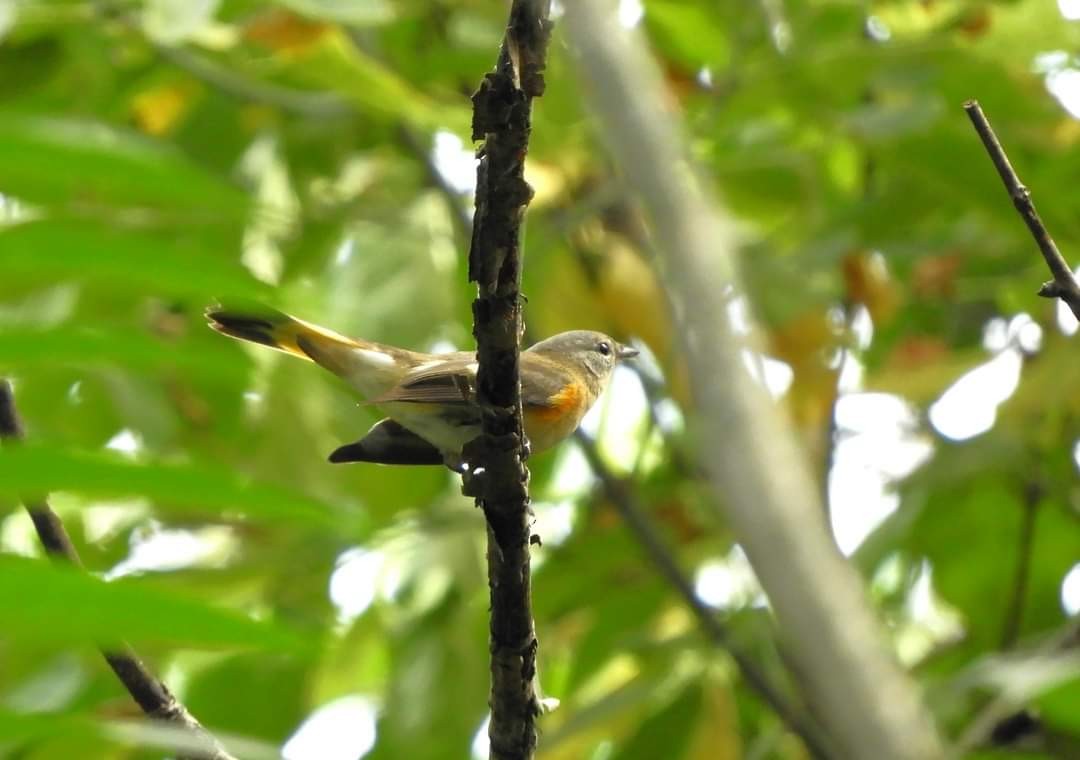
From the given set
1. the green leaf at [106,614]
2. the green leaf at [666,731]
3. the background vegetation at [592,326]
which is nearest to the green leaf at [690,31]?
the background vegetation at [592,326]

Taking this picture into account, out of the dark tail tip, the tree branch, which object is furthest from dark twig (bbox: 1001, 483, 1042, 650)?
the tree branch

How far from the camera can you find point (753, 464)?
0.94 metres

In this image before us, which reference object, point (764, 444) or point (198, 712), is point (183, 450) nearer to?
point (198, 712)

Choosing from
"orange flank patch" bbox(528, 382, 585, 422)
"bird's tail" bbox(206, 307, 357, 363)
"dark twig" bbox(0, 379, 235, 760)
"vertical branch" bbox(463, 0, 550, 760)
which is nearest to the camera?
"vertical branch" bbox(463, 0, 550, 760)

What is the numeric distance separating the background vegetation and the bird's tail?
24 centimetres

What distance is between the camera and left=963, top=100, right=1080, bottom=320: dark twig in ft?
7.03

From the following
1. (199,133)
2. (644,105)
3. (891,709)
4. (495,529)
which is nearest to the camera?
(891,709)

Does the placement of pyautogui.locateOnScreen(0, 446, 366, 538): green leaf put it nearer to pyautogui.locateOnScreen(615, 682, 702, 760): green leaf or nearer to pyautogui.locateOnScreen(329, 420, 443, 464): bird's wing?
pyautogui.locateOnScreen(329, 420, 443, 464): bird's wing

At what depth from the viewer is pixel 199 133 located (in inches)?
234

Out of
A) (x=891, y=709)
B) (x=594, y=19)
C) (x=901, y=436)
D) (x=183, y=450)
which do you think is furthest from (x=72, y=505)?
(x=891, y=709)

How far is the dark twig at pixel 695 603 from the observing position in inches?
190

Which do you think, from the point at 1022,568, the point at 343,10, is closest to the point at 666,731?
the point at 1022,568

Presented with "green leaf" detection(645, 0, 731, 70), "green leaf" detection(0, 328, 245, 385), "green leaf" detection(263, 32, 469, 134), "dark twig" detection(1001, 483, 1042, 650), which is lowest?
"green leaf" detection(0, 328, 245, 385)

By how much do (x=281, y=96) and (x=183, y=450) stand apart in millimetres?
1478
